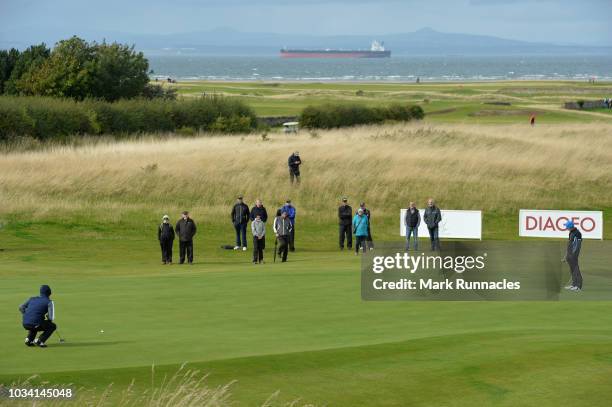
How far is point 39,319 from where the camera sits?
1476 cm

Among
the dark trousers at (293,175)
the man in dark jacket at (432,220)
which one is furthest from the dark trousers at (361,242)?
the dark trousers at (293,175)

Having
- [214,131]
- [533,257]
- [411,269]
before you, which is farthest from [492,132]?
[411,269]

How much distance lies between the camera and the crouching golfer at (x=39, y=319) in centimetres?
1477

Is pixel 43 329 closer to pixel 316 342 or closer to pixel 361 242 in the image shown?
pixel 316 342

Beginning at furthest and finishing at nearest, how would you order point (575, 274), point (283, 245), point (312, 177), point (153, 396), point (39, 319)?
point (312, 177) < point (283, 245) < point (575, 274) < point (39, 319) < point (153, 396)

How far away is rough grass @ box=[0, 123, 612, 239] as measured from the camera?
43906 mm

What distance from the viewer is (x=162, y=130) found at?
74.5m

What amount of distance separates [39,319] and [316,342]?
405cm

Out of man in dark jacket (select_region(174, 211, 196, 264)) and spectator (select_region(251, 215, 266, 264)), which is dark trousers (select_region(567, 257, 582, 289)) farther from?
man in dark jacket (select_region(174, 211, 196, 264))

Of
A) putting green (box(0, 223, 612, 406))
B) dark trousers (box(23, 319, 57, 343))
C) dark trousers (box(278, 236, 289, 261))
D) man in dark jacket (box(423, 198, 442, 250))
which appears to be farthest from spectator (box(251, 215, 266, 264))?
dark trousers (box(23, 319, 57, 343))

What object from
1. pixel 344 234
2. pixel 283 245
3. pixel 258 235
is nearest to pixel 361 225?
pixel 283 245

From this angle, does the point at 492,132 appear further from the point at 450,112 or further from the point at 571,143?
Answer: the point at 450,112

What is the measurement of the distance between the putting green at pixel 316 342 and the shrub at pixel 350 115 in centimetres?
5866

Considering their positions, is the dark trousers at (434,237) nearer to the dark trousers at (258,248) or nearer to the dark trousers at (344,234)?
the dark trousers at (344,234)
